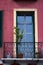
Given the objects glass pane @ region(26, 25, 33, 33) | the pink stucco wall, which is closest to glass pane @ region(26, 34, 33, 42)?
glass pane @ region(26, 25, 33, 33)

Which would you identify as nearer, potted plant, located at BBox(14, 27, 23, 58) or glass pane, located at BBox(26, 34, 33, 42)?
potted plant, located at BBox(14, 27, 23, 58)

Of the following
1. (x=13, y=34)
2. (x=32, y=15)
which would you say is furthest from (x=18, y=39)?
(x=32, y=15)

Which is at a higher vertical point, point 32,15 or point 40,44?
point 32,15

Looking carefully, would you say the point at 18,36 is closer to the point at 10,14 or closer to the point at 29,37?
the point at 29,37

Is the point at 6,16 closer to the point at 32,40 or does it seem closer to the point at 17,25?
the point at 17,25

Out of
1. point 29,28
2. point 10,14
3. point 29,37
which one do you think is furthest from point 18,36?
point 10,14

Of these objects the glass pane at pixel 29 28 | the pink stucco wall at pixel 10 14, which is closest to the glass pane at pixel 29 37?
the glass pane at pixel 29 28

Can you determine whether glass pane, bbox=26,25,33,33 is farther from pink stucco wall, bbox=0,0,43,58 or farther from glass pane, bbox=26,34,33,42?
pink stucco wall, bbox=0,0,43,58

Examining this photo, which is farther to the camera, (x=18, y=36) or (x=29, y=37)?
(x=29, y=37)

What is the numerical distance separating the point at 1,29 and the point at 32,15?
4.74 ft

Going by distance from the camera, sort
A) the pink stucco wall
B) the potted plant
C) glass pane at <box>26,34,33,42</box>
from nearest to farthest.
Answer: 1. the potted plant
2. the pink stucco wall
3. glass pane at <box>26,34,33,42</box>

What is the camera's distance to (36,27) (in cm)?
1398

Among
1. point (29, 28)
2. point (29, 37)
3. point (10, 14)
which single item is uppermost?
point (10, 14)

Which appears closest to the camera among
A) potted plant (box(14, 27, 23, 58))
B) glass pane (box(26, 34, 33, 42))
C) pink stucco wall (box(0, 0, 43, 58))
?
potted plant (box(14, 27, 23, 58))
